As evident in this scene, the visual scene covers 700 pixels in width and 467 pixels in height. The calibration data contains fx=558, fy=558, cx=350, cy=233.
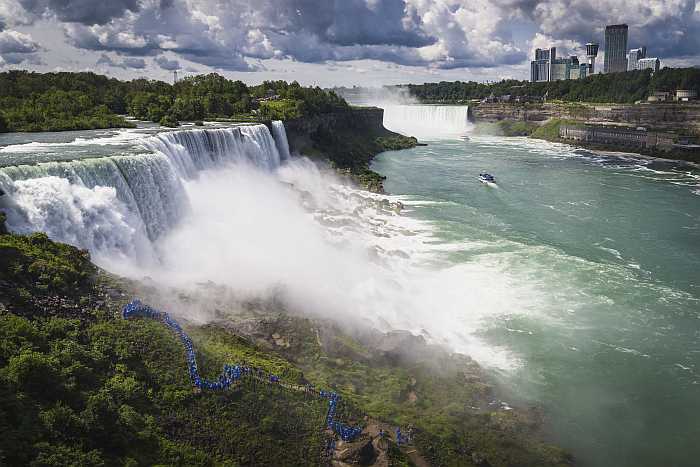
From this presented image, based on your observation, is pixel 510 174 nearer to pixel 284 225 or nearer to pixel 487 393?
pixel 284 225

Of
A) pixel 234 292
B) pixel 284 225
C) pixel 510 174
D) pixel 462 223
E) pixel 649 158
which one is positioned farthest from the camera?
pixel 649 158

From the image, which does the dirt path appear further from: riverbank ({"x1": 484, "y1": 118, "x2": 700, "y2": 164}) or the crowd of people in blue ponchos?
riverbank ({"x1": 484, "y1": 118, "x2": 700, "y2": 164})

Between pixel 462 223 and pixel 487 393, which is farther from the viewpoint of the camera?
pixel 462 223

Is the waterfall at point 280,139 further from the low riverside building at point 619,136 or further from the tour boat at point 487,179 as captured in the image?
the low riverside building at point 619,136

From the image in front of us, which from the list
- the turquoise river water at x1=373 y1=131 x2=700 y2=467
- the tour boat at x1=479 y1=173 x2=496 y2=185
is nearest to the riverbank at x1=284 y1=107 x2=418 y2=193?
the turquoise river water at x1=373 y1=131 x2=700 y2=467

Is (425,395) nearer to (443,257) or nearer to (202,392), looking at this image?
(202,392)

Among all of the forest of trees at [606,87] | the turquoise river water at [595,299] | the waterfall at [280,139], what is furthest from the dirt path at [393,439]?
the forest of trees at [606,87]

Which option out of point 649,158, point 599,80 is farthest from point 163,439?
point 599,80

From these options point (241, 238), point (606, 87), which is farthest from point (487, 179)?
point (606, 87)
